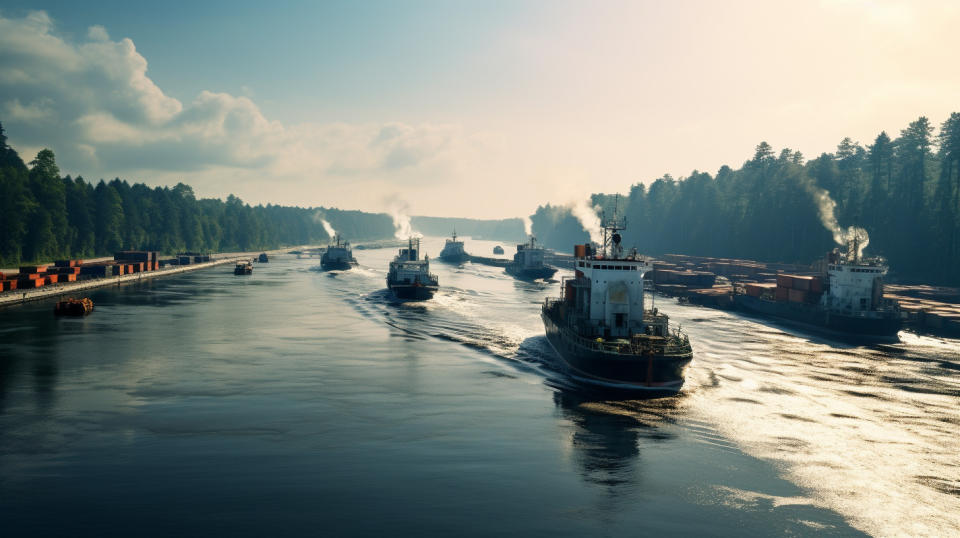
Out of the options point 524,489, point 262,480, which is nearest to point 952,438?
point 524,489

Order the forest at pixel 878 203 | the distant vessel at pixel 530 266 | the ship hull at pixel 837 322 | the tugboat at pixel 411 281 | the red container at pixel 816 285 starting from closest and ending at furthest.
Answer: the ship hull at pixel 837 322, the red container at pixel 816 285, the tugboat at pixel 411 281, the forest at pixel 878 203, the distant vessel at pixel 530 266

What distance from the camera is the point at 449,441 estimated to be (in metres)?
32.7

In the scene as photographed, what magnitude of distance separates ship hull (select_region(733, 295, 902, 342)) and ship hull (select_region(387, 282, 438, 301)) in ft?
193

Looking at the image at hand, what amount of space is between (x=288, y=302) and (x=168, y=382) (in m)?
57.3

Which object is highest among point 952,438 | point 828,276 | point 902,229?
point 902,229

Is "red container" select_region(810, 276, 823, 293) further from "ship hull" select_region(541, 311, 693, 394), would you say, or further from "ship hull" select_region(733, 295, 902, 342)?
"ship hull" select_region(541, 311, 693, 394)

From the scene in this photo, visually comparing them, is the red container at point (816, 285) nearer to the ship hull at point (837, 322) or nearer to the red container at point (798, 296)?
the red container at point (798, 296)

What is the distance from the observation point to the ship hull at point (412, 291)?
10044 cm

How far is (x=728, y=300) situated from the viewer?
105 m

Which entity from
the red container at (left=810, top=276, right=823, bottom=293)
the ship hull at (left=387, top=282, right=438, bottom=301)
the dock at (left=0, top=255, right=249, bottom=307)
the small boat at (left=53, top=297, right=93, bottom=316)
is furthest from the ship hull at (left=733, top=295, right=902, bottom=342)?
the dock at (left=0, top=255, right=249, bottom=307)

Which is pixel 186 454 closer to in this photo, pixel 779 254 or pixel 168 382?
pixel 168 382

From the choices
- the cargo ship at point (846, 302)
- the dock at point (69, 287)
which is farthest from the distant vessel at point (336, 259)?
the cargo ship at point (846, 302)

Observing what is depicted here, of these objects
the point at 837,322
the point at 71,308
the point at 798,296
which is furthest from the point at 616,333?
the point at 71,308

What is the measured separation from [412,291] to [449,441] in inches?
2726
